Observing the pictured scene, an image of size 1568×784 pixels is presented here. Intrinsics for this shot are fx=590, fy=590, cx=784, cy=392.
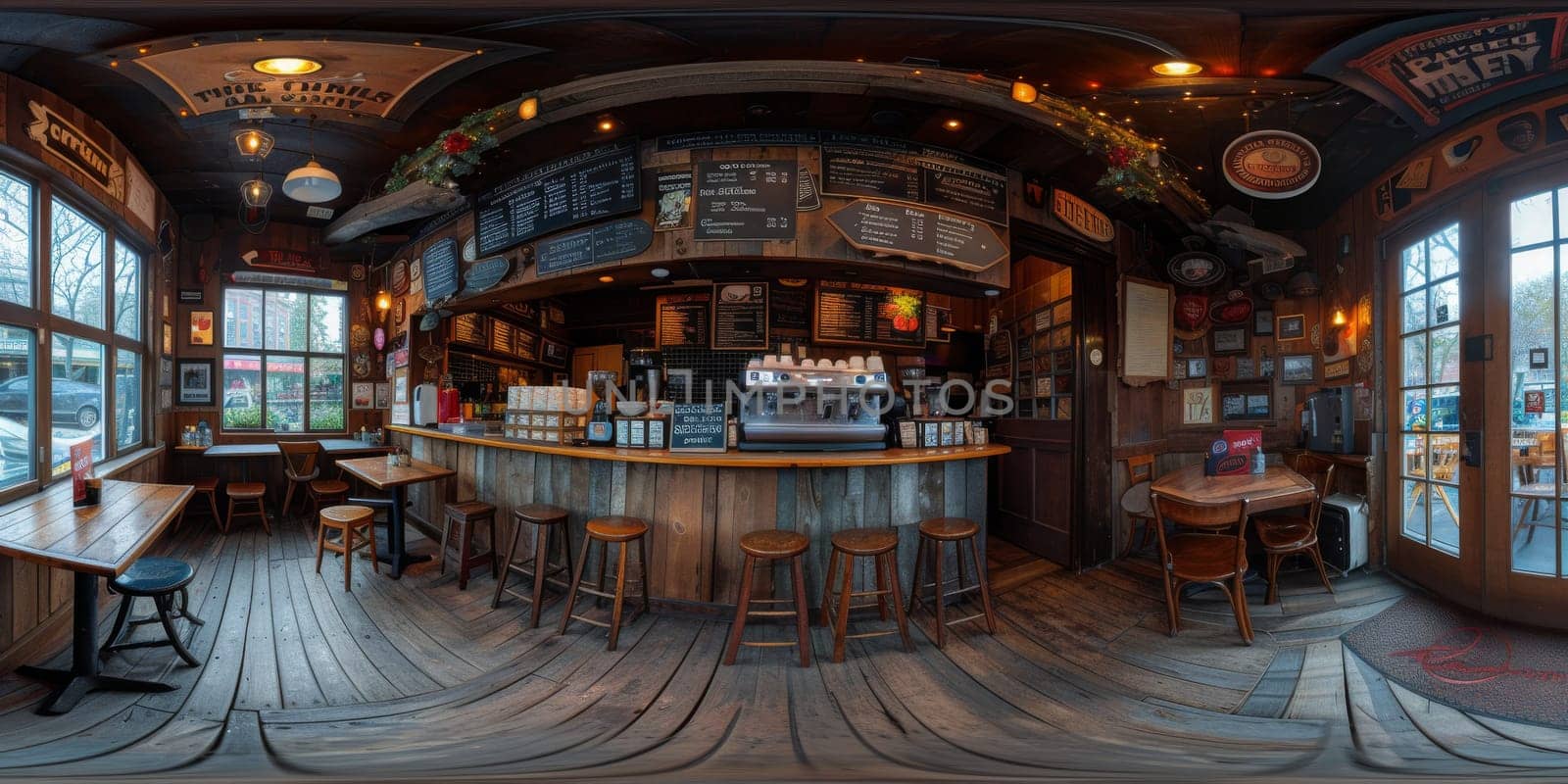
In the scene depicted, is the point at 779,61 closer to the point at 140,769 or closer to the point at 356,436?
the point at 140,769

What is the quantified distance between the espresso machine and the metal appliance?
2.77 metres

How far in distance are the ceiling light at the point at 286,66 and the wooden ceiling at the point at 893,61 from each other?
214 mm

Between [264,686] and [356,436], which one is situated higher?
[356,436]

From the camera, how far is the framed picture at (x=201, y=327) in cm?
475

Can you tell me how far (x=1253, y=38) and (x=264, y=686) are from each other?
4.03 meters

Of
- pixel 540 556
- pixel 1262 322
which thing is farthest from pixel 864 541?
pixel 1262 322

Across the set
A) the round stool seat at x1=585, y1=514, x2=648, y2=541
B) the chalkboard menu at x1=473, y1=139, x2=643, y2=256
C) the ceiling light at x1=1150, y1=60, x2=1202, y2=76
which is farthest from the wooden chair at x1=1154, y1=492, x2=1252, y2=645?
the chalkboard menu at x1=473, y1=139, x2=643, y2=256

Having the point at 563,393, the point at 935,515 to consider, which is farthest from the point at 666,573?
the point at 935,515

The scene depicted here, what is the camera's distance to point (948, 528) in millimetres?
2369

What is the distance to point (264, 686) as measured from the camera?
1953 millimetres

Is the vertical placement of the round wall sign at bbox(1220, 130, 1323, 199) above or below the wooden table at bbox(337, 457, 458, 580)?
above

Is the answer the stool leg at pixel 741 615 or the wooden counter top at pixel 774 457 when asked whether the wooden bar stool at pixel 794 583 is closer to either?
the stool leg at pixel 741 615

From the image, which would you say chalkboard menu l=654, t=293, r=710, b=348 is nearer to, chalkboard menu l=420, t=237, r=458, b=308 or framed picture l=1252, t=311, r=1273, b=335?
chalkboard menu l=420, t=237, r=458, b=308

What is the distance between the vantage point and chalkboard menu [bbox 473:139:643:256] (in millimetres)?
2943
